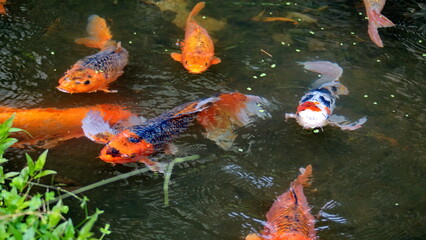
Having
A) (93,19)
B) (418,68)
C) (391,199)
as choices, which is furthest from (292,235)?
(93,19)

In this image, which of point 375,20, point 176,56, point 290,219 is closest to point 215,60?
point 176,56

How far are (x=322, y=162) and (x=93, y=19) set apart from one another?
142 inches

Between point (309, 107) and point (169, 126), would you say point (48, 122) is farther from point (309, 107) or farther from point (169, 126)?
point (309, 107)

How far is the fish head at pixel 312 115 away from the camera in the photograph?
513 cm

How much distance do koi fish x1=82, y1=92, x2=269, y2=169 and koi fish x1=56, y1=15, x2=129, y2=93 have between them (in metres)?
0.53

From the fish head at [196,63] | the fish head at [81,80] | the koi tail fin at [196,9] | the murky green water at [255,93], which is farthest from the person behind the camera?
the koi tail fin at [196,9]

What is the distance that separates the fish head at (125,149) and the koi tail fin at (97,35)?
1.98m

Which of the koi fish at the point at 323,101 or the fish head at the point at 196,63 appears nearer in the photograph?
the koi fish at the point at 323,101

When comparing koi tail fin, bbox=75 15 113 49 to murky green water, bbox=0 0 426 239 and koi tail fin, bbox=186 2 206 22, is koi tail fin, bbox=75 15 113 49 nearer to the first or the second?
murky green water, bbox=0 0 426 239

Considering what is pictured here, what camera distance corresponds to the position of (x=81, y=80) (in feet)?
18.4

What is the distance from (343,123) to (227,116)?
1264 millimetres

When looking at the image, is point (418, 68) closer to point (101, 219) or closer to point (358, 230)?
point (358, 230)

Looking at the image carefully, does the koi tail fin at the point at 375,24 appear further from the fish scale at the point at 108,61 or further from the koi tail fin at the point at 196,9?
the fish scale at the point at 108,61

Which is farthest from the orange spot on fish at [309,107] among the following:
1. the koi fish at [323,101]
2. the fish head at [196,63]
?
the fish head at [196,63]
